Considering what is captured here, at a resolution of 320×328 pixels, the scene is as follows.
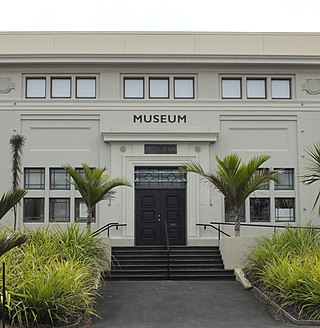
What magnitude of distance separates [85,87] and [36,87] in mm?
2029

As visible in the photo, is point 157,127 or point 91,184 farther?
point 157,127

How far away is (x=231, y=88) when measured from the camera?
23188 mm

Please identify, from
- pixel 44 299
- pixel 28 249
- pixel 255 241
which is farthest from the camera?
pixel 255 241

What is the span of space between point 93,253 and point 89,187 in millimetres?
2428

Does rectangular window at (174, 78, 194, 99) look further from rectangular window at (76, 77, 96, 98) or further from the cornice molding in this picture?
rectangular window at (76, 77, 96, 98)

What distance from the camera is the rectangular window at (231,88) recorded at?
75.8 feet

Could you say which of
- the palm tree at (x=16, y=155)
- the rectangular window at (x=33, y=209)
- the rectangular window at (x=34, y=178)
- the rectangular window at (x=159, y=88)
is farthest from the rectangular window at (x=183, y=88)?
the rectangular window at (x=33, y=209)

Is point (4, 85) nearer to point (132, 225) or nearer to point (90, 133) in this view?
point (90, 133)

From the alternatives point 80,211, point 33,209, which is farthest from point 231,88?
point 33,209

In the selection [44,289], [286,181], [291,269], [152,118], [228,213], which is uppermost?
[152,118]

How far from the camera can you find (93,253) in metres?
15.9

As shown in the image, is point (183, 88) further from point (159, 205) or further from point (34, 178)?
point (34, 178)

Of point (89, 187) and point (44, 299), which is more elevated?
point (89, 187)

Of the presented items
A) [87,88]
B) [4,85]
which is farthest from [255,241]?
[4,85]
